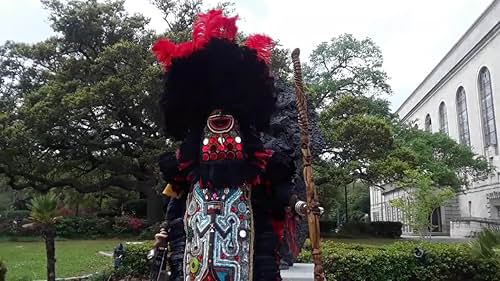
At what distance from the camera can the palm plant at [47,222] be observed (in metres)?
7.38

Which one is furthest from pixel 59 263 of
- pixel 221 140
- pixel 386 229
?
pixel 386 229

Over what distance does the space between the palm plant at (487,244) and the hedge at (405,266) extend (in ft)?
7.86

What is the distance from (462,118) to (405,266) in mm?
34784

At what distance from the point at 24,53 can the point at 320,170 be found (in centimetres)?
1506

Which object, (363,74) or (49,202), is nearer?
(49,202)

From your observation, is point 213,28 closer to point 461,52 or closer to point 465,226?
point 465,226

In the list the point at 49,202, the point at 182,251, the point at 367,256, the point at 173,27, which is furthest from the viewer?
the point at 173,27

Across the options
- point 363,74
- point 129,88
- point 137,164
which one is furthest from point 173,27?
point 363,74

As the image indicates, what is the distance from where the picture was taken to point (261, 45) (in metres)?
3.56

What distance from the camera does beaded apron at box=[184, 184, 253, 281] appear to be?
3195mm

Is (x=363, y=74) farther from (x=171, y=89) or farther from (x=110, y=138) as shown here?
(x=171, y=89)

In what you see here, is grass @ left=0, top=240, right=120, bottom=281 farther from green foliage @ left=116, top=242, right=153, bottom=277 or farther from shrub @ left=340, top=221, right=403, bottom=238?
shrub @ left=340, top=221, right=403, bottom=238

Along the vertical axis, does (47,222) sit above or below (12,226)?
below

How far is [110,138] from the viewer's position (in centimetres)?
2378
